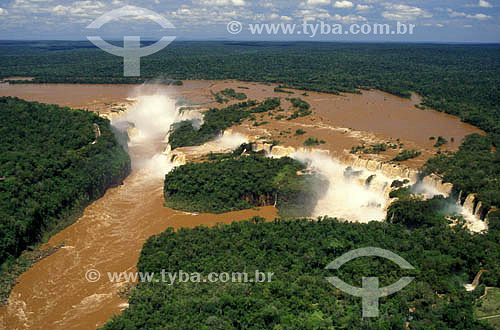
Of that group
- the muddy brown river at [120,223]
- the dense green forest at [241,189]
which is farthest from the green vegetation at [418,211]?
the muddy brown river at [120,223]

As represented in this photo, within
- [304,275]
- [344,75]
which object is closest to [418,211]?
[304,275]

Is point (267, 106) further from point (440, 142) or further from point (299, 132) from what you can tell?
point (440, 142)

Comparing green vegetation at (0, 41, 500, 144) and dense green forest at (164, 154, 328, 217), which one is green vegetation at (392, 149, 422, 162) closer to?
dense green forest at (164, 154, 328, 217)

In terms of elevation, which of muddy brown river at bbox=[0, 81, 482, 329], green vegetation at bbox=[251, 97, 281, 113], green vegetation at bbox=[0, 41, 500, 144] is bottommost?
muddy brown river at bbox=[0, 81, 482, 329]

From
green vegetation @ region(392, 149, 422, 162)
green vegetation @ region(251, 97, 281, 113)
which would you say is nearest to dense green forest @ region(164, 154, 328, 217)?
green vegetation @ region(392, 149, 422, 162)

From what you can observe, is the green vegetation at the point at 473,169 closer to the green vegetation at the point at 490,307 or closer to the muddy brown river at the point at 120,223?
the muddy brown river at the point at 120,223

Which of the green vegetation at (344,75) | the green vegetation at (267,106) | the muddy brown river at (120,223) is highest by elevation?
the green vegetation at (344,75)
